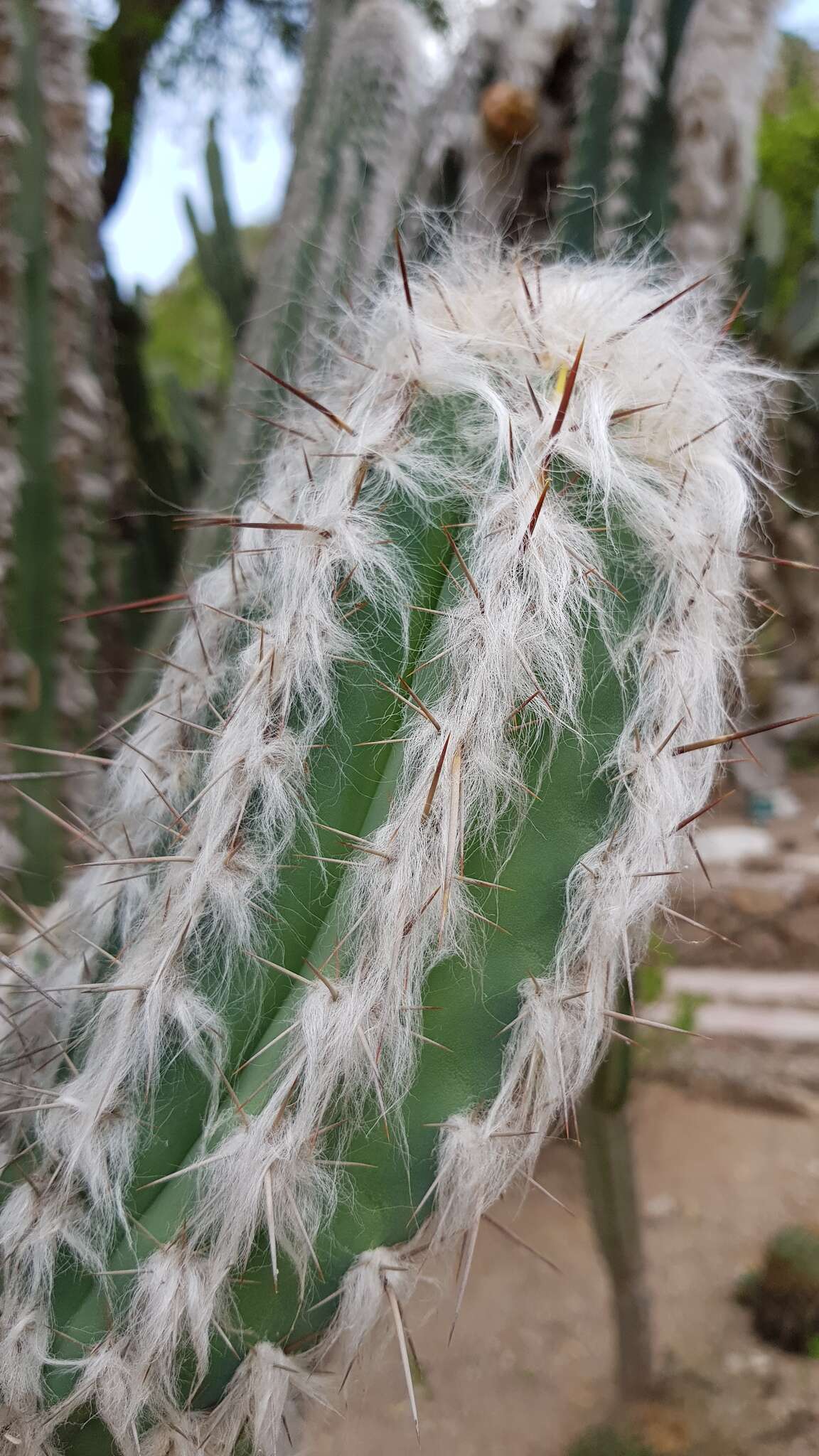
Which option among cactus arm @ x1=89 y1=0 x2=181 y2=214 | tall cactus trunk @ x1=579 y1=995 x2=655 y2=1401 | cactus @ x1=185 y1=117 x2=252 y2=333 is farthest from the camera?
cactus arm @ x1=89 y1=0 x2=181 y2=214

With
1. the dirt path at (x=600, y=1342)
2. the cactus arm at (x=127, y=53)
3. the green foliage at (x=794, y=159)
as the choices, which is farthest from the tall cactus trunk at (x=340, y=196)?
the green foliage at (x=794, y=159)

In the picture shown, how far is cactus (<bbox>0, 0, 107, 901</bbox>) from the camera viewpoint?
3.93ft

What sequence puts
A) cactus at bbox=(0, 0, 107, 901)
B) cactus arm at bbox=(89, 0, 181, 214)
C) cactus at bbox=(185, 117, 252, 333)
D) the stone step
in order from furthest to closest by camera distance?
cactus arm at bbox=(89, 0, 181, 214) → the stone step → cactus at bbox=(185, 117, 252, 333) → cactus at bbox=(0, 0, 107, 901)

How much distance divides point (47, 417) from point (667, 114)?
0.95 meters

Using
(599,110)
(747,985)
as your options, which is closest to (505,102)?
(599,110)

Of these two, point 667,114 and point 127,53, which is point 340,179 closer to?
point 667,114

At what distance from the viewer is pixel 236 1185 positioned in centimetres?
48

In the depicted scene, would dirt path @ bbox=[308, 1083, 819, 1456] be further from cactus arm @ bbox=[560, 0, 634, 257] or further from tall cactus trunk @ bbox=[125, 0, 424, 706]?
cactus arm @ bbox=[560, 0, 634, 257]

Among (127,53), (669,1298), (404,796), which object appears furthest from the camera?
(127,53)

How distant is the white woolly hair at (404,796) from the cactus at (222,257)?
54.2 inches

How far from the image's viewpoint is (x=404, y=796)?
505 millimetres

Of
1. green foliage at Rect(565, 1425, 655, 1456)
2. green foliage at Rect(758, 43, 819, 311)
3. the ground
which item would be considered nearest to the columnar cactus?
the ground

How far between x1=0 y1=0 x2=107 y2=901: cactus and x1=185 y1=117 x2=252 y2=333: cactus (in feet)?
1.60

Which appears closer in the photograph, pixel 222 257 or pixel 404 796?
pixel 404 796
